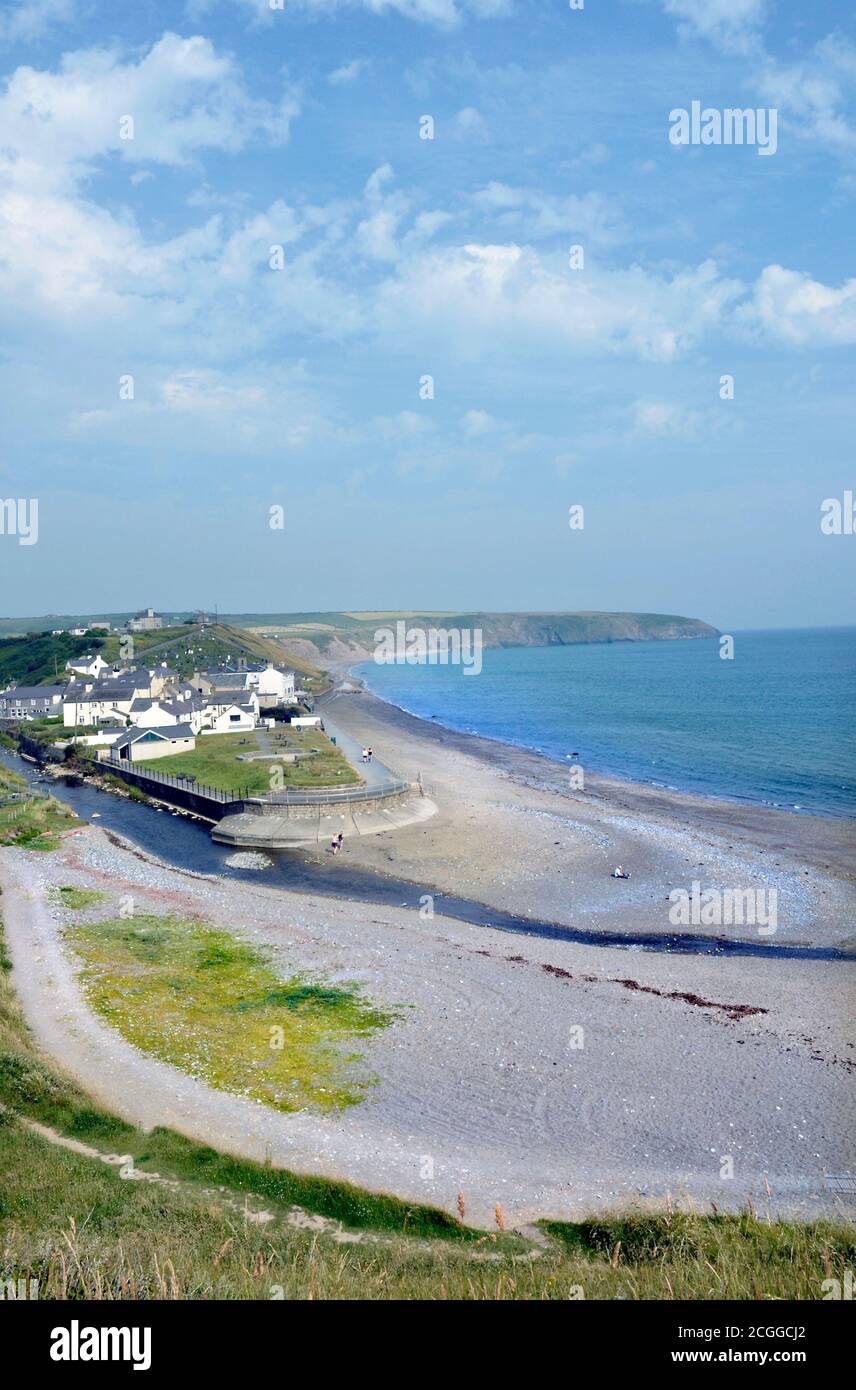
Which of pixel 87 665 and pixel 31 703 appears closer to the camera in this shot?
pixel 31 703

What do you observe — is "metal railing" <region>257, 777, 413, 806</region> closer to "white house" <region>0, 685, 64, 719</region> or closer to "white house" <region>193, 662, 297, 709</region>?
"white house" <region>193, 662, 297, 709</region>

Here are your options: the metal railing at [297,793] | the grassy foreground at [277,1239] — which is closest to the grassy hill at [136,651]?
the metal railing at [297,793]

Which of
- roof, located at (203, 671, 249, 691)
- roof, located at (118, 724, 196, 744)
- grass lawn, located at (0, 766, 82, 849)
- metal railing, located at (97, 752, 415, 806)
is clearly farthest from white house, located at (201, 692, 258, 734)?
roof, located at (203, 671, 249, 691)

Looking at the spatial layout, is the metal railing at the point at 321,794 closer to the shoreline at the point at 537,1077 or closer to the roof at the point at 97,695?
the shoreline at the point at 537,1077

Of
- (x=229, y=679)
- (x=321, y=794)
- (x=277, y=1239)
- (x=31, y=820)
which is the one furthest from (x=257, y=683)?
(x=277, y=1239)

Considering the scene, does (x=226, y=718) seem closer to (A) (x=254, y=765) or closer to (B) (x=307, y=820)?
(A) (x=254, y=765)

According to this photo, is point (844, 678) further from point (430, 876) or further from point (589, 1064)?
point (589, 1064)
